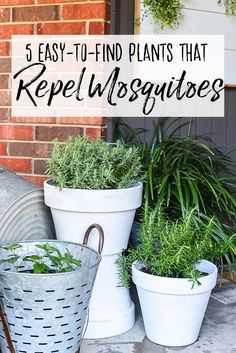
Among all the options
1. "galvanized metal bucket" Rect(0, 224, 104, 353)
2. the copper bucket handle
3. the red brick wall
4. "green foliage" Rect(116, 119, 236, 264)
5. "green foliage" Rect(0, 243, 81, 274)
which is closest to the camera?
"galvanized metal bucket" Rect(0, 224, 104, 353)

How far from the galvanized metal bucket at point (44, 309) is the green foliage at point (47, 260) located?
86 millimetres

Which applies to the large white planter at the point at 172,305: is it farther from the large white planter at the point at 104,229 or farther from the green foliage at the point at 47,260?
the green foliage at the point at 47,260

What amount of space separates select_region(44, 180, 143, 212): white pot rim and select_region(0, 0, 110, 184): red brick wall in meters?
0.62

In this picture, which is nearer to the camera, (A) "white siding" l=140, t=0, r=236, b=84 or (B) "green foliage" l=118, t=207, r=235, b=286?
(B) "green foliage" l=118, t=207, r=235, b=286

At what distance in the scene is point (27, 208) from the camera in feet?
7.36

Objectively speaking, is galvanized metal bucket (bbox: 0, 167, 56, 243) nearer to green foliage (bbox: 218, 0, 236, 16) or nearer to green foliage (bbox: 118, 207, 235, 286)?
green foliage (bbox: 118, 207, 235, 286)

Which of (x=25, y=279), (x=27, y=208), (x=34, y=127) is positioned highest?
(x=34, y=127)

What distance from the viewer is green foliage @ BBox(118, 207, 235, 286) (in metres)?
2.07

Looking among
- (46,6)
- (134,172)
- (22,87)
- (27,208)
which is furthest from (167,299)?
(46,6)

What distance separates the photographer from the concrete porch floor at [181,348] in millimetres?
2104

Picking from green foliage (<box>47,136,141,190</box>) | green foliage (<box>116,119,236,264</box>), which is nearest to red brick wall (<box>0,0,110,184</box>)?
green foliage (<box>116,119,236,264</box>)

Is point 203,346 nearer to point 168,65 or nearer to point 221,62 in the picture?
point 168,65

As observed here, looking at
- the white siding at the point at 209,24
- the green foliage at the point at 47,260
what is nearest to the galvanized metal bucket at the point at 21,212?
the green foliage at the point at 47,260

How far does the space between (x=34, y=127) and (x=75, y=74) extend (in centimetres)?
35
